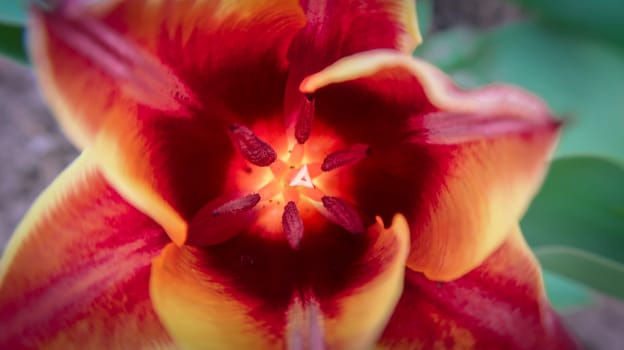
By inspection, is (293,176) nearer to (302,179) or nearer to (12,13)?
(302,179)

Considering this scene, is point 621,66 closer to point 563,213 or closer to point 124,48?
point 563,213

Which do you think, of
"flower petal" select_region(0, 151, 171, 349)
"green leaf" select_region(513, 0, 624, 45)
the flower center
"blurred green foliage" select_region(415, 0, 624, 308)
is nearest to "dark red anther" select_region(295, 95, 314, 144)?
the flower center

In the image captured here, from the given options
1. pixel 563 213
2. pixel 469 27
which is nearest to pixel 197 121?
pixel 563 213

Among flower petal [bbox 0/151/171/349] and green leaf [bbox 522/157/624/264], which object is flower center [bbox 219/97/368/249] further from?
green leaf [bbox 522/157/624/264]

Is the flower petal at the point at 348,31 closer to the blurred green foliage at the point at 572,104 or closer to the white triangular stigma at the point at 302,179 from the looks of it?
the white triangular stigma at the point at 302,179

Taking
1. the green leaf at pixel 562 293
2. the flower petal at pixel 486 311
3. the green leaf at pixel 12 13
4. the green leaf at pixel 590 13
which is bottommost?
the green leaf at pixel 562 293

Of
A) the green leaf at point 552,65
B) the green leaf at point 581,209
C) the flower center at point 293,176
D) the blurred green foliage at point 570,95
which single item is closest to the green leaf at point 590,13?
the blurred green foliage at point 570,95
